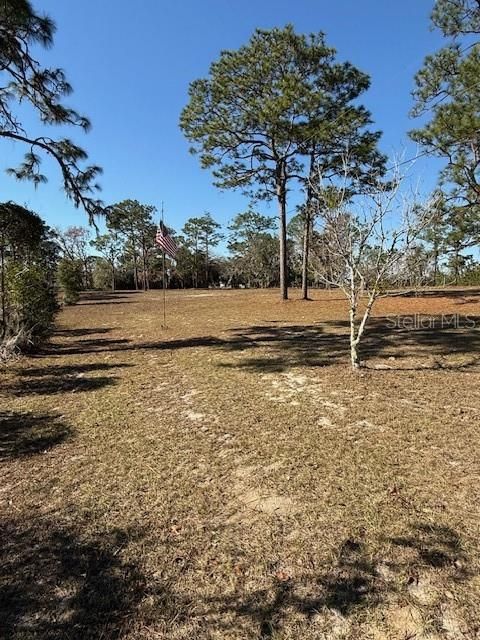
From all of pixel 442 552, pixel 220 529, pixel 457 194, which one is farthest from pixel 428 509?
pixel 457 194

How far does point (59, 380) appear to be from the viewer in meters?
5.52

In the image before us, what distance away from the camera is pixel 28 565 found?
1.97m

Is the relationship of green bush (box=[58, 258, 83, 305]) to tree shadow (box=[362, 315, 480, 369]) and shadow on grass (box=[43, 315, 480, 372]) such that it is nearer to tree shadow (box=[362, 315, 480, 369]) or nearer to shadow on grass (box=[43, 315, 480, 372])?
shadow on grass (box=[43, 315, 480, 372])

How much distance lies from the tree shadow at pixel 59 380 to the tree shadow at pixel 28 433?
34.3 inches

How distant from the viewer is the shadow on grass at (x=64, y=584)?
1600 mm

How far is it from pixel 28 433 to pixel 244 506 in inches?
96.1

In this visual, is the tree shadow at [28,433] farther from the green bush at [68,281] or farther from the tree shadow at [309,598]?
the green bush at [68,281]

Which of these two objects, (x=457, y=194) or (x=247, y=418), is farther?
(x=457, y=194)

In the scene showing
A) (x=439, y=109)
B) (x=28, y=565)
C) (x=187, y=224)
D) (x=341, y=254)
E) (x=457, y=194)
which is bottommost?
(x=28, y=565)

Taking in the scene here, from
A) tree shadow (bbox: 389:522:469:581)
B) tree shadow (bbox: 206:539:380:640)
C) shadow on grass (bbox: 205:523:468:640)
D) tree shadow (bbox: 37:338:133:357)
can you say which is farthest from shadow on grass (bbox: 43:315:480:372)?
tree shadow (bbox: 206:539:380:640)

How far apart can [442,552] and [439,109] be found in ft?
34.3

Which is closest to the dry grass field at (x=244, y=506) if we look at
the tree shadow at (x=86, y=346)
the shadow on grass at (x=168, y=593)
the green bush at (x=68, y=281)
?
the shadow on grass at (x=168, y=593)

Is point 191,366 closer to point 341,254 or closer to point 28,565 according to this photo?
point 341,254

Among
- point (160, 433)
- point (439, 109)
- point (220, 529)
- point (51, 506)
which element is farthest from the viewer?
point (439, 109)
